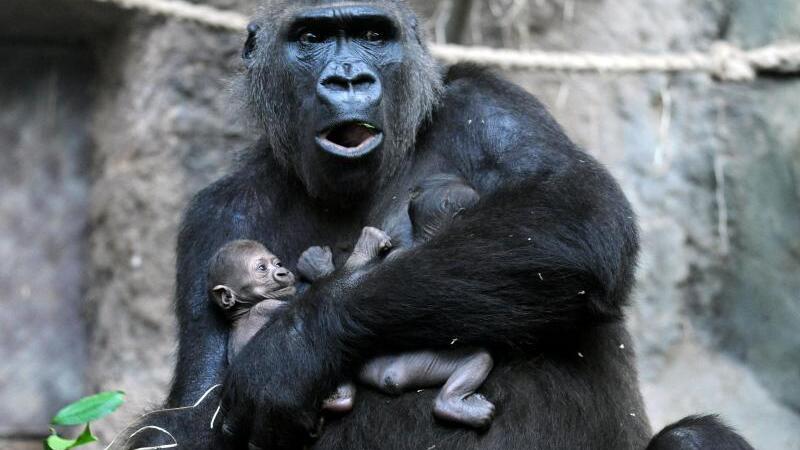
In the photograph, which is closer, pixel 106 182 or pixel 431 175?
pixel 431 175

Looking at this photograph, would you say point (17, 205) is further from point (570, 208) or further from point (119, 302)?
point (570, 208)

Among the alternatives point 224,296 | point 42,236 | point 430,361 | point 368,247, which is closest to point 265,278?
point 224,296

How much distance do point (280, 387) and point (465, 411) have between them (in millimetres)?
646

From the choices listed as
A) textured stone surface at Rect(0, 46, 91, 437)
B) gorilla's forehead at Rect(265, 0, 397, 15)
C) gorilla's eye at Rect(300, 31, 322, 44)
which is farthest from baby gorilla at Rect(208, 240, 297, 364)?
textured stone surface at Rect(0, 46, 91, 437)

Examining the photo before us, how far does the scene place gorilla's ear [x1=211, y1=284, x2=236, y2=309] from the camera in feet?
14.6

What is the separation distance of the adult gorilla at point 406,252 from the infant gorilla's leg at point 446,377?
0.05 metres

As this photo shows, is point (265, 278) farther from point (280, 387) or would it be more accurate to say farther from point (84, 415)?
point (84, 415)

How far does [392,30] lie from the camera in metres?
4.74

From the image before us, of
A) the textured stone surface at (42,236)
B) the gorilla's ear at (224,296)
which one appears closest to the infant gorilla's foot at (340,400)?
the gorilla's ear at (224,296)

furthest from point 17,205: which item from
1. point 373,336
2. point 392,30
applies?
point 373,336

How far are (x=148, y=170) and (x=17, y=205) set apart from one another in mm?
1480

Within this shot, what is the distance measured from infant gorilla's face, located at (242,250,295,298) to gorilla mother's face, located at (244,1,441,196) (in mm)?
363

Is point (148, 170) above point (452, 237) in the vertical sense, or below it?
below

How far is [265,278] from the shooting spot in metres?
4.42
